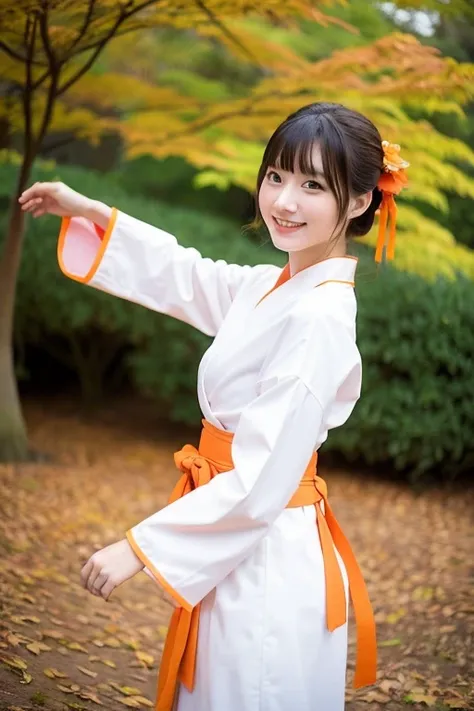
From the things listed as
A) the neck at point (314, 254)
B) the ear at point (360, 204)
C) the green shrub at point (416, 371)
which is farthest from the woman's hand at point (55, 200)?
the green shrub at point (416, 371)

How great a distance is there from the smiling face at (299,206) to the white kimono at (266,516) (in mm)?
92

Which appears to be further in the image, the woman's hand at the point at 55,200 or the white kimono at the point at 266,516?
the woman's hand at the point at 55,200

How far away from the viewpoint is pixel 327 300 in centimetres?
189

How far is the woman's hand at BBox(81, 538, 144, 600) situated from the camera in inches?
68.4

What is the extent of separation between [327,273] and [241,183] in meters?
Answer: 3.93

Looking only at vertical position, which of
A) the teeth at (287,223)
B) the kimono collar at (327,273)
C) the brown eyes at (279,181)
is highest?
the brown eyes at (279,181)

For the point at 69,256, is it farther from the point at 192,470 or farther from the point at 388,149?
the point at 388,149

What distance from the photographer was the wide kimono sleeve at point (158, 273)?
92.5 inches

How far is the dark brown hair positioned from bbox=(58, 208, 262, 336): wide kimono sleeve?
46cm

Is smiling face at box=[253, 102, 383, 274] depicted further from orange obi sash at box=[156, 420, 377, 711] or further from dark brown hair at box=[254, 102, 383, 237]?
orange obi sash at box=[156, 420, 377, 711]

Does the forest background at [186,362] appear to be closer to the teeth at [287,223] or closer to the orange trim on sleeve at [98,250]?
the orange trim on sleeve at [98,250]

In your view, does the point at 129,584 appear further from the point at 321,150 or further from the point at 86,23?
the point at 321,150

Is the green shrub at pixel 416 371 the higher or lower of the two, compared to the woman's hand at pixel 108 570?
lower

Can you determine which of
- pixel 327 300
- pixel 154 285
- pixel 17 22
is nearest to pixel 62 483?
pixel 17 22
